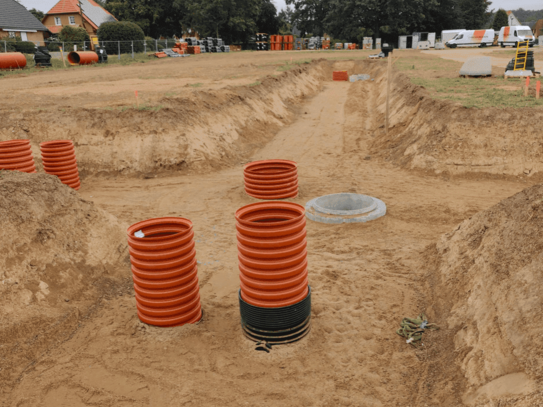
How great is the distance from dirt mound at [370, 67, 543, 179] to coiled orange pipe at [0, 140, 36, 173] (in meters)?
9.90

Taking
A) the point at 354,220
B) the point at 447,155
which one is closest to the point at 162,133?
the point at 354,220

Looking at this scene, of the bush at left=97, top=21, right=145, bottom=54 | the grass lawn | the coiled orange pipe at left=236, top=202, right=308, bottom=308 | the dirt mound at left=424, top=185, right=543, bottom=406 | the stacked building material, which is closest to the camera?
the dirt mound at left=424, top=185, right=543, bottom=406

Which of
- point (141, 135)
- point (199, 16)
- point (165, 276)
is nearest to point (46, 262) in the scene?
point (165, 276)

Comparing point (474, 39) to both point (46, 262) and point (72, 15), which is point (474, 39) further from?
point (72, 15)

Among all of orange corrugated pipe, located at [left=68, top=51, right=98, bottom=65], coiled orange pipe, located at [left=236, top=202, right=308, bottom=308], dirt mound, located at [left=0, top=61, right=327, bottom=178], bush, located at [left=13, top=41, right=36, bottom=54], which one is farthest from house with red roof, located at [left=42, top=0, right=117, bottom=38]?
coiled orange pipe, located at [left=236, top=202, right=308, bottom=308]

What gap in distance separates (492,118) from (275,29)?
58755mm

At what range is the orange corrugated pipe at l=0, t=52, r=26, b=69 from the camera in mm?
26828

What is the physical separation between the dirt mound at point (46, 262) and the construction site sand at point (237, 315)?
0.02 m

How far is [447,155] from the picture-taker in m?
11.3

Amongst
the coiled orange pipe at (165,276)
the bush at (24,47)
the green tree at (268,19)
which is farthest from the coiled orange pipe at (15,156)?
the green tree at (268,19)

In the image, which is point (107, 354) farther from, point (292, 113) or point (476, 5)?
point (476, 5)

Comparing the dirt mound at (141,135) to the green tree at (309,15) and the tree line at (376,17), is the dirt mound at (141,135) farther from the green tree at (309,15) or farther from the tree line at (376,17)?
the green tree at (309,15)

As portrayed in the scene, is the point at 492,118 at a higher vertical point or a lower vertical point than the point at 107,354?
higher

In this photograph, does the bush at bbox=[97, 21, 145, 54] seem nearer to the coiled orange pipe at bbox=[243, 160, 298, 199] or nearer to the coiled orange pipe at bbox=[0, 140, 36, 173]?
the coiled orange pipe at bbox=[0, 140, 36, 173]
